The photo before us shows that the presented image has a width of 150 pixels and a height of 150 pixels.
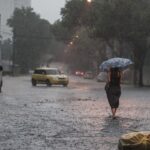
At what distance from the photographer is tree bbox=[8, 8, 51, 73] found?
148m

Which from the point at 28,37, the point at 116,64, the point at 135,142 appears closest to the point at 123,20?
the point at 116,64

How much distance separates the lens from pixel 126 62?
21.9 m

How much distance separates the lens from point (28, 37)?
149125 millimetres

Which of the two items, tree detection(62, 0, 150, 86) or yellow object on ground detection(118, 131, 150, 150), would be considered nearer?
yellow object on ground detection(118, 131, 150, 150)

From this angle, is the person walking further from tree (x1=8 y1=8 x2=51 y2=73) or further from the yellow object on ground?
tree (x1=8 y1=8 x2=51 y2=73)

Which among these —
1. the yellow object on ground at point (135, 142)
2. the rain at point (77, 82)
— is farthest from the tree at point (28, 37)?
the yellow object on ground at point (135, 142)

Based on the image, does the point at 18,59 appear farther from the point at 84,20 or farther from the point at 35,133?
the point at 35,133

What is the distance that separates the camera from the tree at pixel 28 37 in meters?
148

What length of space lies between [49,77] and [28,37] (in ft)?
300

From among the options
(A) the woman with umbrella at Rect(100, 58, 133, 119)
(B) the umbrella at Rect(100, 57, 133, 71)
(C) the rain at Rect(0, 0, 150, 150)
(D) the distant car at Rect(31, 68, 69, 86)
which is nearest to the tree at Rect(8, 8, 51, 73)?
(C) the rain at Rect(0, 0, 150, 150)

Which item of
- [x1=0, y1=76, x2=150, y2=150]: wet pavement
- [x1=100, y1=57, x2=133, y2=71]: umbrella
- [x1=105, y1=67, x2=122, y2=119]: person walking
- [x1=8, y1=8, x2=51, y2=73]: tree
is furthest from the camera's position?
[x1=8, y1=8, x2=51, y2=73]: tree

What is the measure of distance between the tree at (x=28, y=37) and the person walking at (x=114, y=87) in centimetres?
12417

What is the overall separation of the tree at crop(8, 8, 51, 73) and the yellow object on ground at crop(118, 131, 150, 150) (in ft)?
446

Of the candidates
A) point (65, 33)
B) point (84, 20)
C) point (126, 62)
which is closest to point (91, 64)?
point (65, 33)
